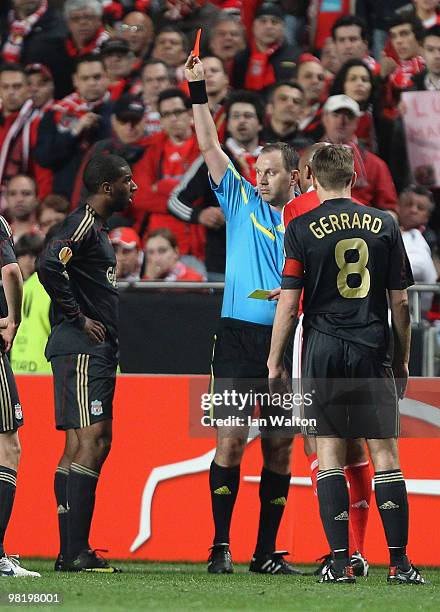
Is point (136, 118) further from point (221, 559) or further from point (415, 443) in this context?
point (221, 559)

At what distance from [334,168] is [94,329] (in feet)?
5.28

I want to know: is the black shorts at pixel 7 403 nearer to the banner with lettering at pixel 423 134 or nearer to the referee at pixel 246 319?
the referee at pixel 246 319

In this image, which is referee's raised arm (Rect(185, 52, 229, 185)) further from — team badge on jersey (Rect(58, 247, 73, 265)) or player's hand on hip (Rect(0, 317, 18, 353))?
player's hand on hip (Rect(0, 317, 18, 353))

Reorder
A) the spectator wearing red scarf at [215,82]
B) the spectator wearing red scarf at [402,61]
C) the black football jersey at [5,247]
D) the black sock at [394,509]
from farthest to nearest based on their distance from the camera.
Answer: the spectator wearing red scarf at [215,82] → the spectator wearing red scarf at [402,61] → the black football jersey at [5,247] → the black sock at [394,509]

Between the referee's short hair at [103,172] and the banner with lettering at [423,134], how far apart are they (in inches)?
149

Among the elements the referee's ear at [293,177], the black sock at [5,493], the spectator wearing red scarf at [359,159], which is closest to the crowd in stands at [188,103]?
the spectator wearing red scarf at [359,159]

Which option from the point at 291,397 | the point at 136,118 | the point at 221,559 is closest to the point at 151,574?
the point at 221,559

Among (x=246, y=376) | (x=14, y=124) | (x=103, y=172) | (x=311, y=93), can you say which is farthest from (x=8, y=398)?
(x=14, y=124)

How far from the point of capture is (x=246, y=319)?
696 cm

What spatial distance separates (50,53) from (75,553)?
6.42m

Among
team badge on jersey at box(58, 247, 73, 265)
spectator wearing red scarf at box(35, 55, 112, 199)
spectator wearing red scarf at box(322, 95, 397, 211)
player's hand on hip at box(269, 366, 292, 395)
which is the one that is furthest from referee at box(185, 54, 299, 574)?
spectator wearing red scarf at box(35, 55, 112, 199)

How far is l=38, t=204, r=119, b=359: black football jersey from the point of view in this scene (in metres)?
6.86

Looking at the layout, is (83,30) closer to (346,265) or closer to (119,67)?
(119,67)

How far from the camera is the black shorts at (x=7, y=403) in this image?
6.48 metres
